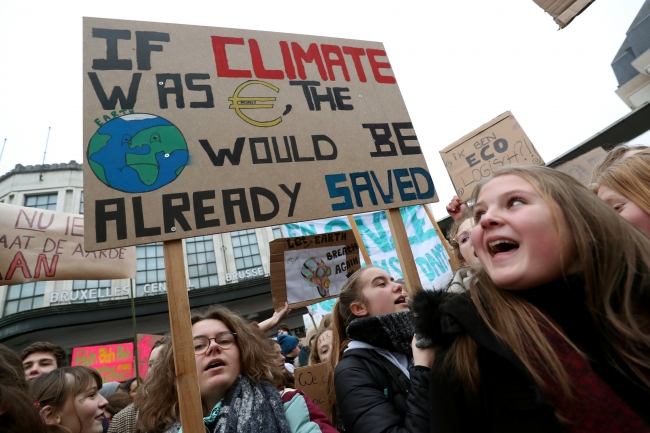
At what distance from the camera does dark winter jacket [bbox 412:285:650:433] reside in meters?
0.87

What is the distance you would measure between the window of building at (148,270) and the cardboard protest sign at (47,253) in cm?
1305

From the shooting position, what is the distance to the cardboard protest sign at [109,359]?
950 centimetres

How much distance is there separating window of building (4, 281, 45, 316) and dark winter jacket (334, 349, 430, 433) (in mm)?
17115

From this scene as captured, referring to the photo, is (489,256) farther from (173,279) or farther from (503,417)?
(173,279)

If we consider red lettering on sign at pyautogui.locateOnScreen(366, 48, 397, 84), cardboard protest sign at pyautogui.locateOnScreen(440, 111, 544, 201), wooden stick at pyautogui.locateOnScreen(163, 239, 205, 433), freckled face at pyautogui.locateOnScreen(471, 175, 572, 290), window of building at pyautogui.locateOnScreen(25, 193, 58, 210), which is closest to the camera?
freckled face at pyautogui.locateOnScreen(471, 175, 572, 290)

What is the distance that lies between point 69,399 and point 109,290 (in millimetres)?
14966

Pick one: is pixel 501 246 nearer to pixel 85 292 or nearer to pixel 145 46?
pixel 145 46

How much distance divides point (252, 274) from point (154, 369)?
1573 centimetres

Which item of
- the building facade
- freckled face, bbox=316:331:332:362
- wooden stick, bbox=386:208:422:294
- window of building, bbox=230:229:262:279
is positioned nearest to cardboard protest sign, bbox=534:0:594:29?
wooden stick, bbox=386:208:422:294

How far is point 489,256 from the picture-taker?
45.3 inches

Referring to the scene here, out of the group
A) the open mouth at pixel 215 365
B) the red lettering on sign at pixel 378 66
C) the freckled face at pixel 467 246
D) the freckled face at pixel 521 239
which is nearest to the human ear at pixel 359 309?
the freckled face at pixel 467 246

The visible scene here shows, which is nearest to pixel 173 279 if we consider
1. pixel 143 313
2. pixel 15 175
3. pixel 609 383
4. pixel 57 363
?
pixel 609 383

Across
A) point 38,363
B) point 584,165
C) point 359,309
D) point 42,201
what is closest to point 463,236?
point 359,309

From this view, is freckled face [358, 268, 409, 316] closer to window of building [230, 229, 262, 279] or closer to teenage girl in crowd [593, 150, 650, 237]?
teenage girl in crowd [593, 150, 650, 237]
